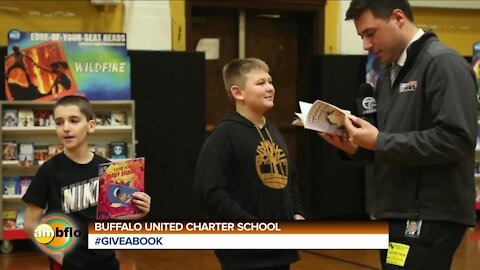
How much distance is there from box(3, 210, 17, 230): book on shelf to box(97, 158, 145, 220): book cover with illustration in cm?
438

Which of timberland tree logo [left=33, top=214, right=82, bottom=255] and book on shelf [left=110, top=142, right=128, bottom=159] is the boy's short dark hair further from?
book on shelf [left=110, top=142, right=128, bottom=159]

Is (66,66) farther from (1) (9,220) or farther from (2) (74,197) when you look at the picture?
(2) (74,197)

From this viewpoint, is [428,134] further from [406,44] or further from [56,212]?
[56,212]

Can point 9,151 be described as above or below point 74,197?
below

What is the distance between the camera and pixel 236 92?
3.19 m

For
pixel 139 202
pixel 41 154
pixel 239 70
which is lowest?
pixel 41 154

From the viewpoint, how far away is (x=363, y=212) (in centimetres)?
850

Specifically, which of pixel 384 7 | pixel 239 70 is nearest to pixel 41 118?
pixel 239 70

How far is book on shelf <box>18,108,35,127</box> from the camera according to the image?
22.0ft

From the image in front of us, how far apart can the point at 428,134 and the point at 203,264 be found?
441 centimetres

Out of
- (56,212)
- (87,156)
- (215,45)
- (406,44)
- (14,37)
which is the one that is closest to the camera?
(406,44)

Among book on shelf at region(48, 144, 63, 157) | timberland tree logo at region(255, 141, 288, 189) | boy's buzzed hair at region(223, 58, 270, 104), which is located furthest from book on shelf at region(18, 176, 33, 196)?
timberland tree logo at region(255, 141, 288, 189)

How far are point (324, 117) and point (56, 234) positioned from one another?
127 cm

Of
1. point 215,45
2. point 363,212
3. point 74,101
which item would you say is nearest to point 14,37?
point 215,45
